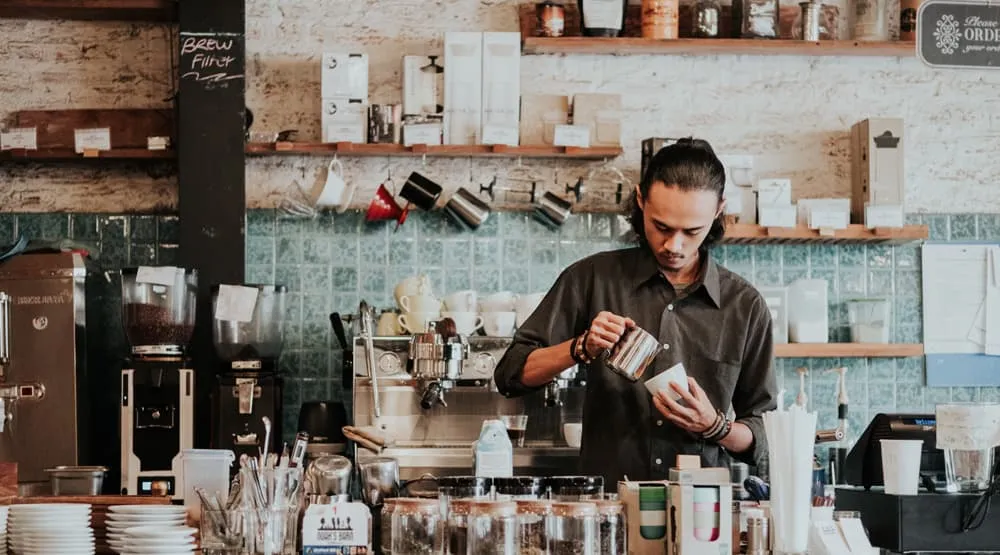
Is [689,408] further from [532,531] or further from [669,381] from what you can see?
[532,531]

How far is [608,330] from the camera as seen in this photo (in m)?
3.30

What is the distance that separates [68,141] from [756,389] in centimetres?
337

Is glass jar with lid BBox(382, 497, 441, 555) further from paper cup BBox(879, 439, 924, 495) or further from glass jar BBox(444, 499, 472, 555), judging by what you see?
paper cup BBox(879, 439, 924, 495)

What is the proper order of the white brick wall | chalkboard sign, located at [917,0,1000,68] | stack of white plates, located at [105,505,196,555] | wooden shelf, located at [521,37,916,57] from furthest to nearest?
1. the white brick wall
2. wooden shelf, located at [521,37,916,57]
3. chalkboard sign, located at [917,0,1000,68]
4. stack of white plates, located at [105,505,196,555]

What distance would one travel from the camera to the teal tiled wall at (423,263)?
5859mm

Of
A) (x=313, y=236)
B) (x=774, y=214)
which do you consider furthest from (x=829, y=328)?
(x=313, y=236)

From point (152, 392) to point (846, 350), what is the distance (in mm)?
2824

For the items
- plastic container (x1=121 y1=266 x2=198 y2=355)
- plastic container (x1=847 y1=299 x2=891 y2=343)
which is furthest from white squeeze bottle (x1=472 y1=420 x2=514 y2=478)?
plastic container (x1=847 y1=299 x2=891 y2=343)

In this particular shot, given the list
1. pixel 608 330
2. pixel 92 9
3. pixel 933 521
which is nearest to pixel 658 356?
pixel 608 330

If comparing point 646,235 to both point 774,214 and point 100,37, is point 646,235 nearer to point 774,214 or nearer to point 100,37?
point 774,214

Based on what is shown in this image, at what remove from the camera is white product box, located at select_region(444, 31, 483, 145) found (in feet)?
18.8

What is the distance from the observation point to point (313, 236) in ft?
19.3

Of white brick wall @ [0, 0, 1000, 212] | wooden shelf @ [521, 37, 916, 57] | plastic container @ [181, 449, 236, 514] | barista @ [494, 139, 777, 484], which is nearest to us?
plastic container @ [181, 449, 236, 514]

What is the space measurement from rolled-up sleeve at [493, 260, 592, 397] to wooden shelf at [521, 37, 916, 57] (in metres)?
2.13
